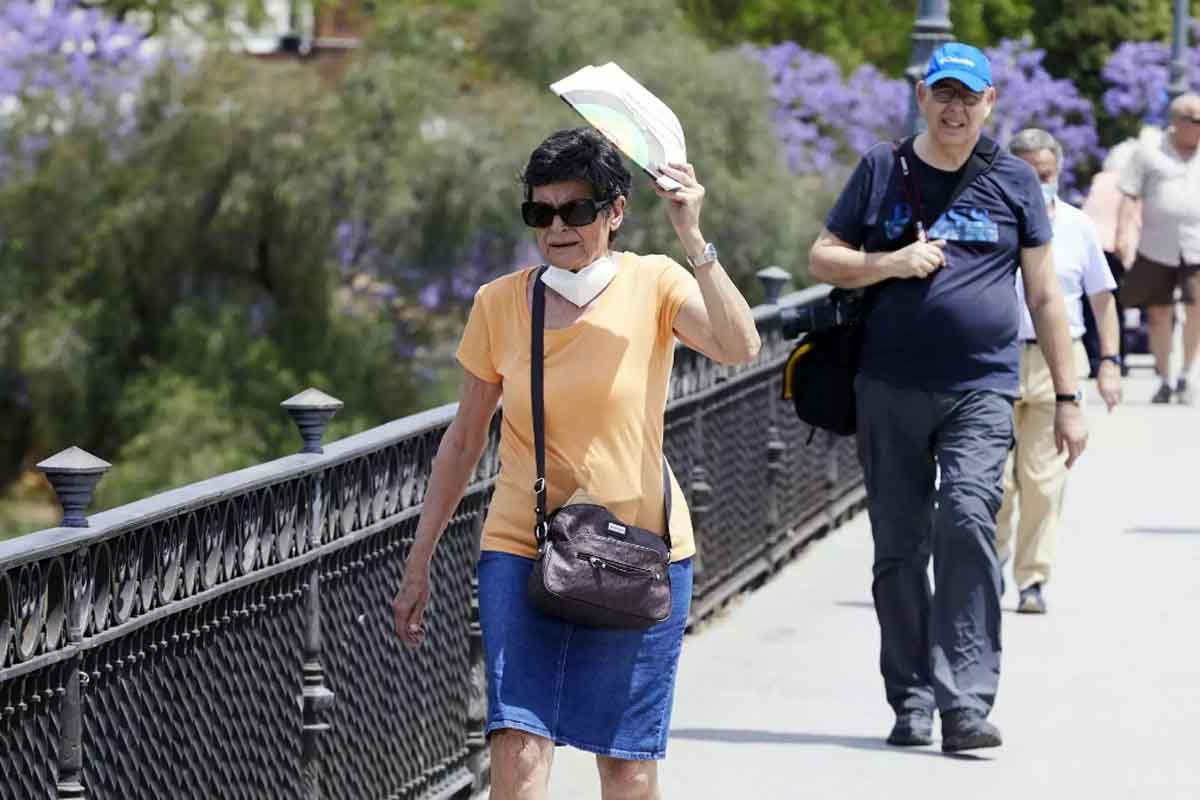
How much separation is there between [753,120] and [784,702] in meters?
28.0

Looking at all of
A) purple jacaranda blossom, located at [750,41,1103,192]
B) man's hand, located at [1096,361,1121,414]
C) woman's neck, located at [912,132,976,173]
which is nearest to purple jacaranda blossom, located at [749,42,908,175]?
purple jacaranda blossom, located at [750,41,1103,192]

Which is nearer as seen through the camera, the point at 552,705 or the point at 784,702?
the point at 552,705

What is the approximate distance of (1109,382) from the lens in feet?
28.5

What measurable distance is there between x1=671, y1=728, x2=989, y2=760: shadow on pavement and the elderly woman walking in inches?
98.6

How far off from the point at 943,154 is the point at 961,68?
9.6 inches

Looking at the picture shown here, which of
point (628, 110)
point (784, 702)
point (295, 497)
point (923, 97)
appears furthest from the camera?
point (784, 702)

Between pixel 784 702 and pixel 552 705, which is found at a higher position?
pixel 552 705

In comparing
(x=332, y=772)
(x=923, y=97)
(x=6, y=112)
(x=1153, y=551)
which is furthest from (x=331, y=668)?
(x=6, y=112)

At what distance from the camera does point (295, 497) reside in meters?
5.41

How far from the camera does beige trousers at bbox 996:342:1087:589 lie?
31.2 feet

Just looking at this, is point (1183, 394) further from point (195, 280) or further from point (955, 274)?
point (195, 280)

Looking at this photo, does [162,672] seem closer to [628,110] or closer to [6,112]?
[628,110]

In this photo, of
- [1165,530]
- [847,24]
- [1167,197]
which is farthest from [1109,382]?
[847,24]

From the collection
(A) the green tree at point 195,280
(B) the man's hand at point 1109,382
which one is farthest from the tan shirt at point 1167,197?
(A) the green tree at point 195,280
